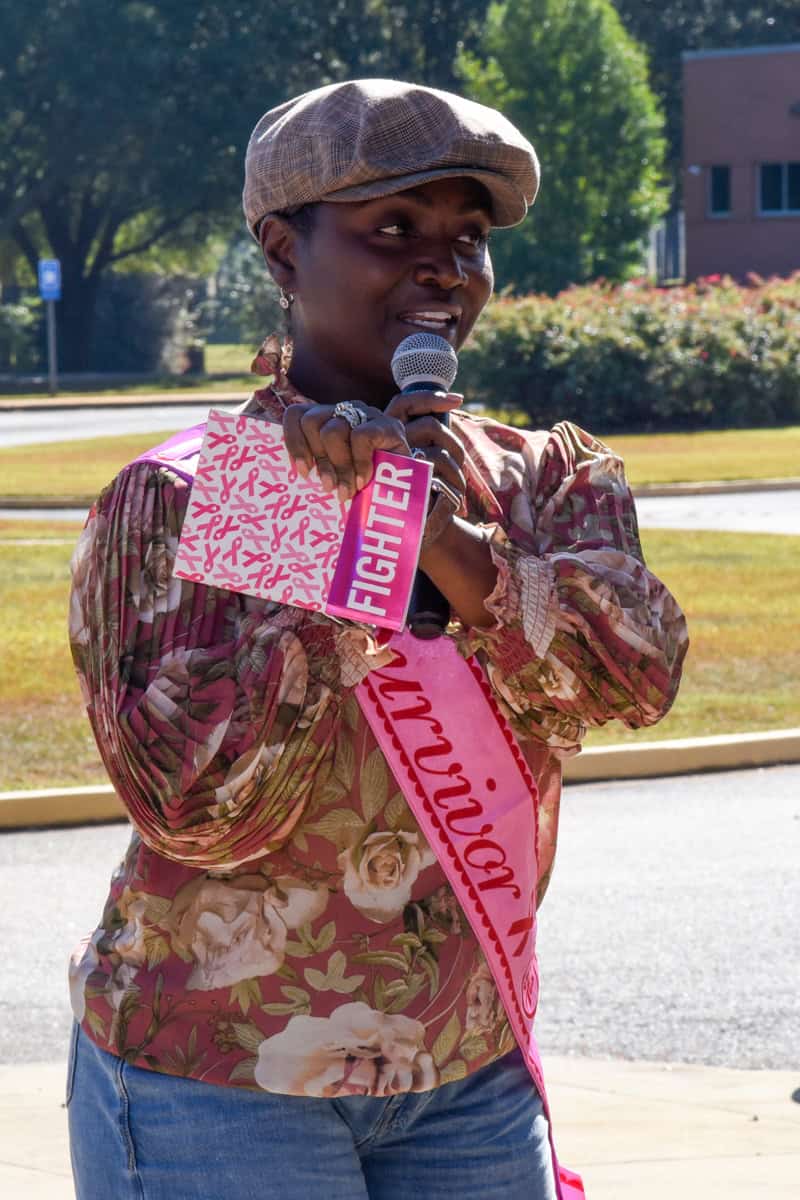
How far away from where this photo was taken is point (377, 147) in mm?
2205

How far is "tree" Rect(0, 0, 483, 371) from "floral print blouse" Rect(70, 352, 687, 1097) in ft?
179

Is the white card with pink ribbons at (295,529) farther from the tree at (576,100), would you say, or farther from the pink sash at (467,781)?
the tree at (576,100)

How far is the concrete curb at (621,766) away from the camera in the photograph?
333 inches

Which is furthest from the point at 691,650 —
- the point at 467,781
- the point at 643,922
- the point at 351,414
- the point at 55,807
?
the point at 351,414

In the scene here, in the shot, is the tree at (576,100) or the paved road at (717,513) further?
the tree at (576,100)

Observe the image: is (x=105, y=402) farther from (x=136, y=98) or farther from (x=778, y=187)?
(x=778, y=187)

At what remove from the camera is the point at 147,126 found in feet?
183

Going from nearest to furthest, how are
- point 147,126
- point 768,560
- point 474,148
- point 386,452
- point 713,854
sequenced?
1. point 386,452
2. point 474,148
3. point 713,854
4. point 768,560
5. point 147,126

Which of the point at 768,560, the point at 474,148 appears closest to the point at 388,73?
the point at 768,560

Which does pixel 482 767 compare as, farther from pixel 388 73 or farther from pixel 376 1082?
pixel 388 73

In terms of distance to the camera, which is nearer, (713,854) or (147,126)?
(713,854)

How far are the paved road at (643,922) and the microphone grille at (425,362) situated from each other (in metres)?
3.86

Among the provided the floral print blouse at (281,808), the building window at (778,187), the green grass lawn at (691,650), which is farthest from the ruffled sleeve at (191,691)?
the building window at (778,187)

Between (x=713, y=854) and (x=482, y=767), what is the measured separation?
581cm
